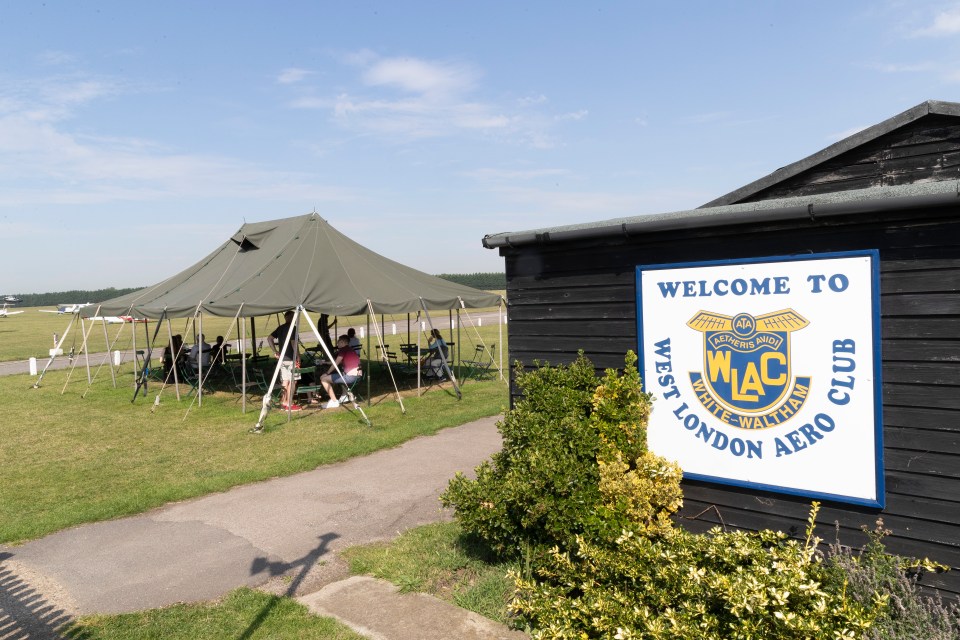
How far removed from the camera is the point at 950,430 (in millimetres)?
3762

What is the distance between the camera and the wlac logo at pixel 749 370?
427cm

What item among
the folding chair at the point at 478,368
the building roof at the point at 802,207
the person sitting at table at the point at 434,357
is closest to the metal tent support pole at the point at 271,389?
the person sitting at table at the point at 434,357

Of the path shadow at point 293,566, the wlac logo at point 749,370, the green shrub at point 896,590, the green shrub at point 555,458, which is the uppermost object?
the wlac logo at point 749,370

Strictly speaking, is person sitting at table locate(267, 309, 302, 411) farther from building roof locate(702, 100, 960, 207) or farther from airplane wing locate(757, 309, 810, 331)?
airplane wing locate(757, 309, 810, 331)

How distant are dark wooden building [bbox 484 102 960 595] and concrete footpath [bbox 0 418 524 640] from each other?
7.03ft

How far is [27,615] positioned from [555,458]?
4.13 meters

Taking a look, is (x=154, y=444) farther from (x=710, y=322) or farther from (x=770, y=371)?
(x=770, y=371)

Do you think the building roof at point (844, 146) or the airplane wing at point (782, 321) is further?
the building roof at point (844, 146)

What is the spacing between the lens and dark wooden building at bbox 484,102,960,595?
12.4ft

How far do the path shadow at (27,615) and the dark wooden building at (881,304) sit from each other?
12.9 ft

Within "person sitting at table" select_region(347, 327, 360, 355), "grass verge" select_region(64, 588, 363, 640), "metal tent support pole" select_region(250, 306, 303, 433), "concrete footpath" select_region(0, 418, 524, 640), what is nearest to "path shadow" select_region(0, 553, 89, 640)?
"concrete footpath" select_region(0, 418, 524, 640)

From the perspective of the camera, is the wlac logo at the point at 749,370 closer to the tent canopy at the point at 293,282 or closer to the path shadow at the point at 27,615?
the path shadow at the point at 27,615

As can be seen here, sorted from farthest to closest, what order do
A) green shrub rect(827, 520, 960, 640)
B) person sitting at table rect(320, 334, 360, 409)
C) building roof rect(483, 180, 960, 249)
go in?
person sitting at table rect(320, 334, 360, 409) → building roof rect(483, 180, 960, 249) → green shrub rect(827, 520, 960, 640)

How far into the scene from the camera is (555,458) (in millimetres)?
4766
